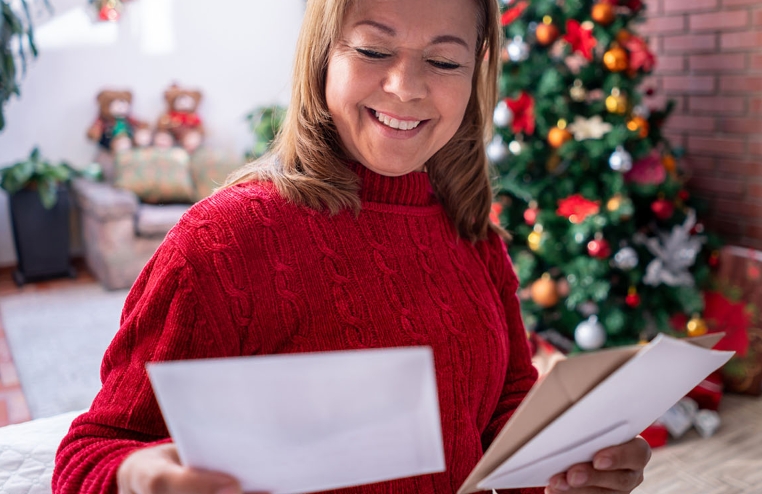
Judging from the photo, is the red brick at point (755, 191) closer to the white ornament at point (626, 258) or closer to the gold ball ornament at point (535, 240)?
the white ornament at point (626, 258)

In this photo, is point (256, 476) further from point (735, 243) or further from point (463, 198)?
point (735, 243)

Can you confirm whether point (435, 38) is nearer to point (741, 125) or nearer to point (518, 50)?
point (518, 50)

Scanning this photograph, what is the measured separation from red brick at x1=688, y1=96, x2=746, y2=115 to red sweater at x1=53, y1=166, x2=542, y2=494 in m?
2.50

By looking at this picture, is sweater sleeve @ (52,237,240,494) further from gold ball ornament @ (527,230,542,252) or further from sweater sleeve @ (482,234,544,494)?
gold ball ornament @ (527,230,542,252)

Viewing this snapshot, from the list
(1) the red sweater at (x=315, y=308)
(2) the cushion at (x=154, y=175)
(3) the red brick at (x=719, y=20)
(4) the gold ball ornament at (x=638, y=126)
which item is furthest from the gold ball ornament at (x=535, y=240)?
(2) the cushion at (x=154, y=175)

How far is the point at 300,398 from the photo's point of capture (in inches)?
21.0

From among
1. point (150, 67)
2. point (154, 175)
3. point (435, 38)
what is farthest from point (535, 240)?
point (150, 67)

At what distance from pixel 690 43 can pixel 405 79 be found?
284cm

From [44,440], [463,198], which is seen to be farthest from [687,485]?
[44,440]

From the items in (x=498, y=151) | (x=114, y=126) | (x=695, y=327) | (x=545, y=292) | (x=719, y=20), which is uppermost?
(x=719, y=20)

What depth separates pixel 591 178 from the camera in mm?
2686

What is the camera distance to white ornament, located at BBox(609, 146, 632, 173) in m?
2.57

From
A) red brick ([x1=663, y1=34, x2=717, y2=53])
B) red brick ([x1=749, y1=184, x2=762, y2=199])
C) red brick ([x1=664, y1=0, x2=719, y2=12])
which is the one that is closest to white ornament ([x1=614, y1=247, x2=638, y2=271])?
red brick ([x1=749, y1=184, x2=762, y2=199])

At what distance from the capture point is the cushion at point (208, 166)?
539 centimetres
